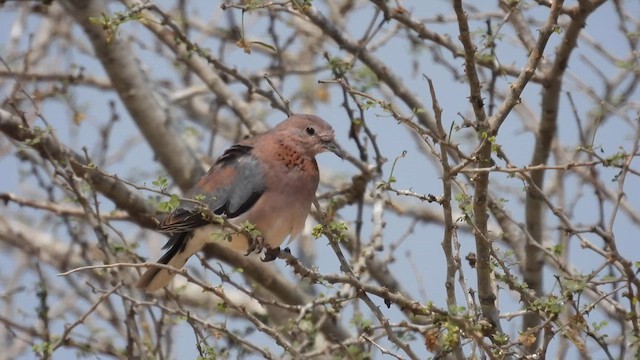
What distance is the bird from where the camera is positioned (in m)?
5.75

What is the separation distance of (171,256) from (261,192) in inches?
25.3

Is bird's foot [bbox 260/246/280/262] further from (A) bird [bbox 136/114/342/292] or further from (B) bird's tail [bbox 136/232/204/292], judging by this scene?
(B) bird's tail [bbox 136/232/204/292]

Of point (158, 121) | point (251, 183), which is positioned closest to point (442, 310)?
point (251, 183)

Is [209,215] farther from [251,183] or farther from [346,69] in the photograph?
[346,69]

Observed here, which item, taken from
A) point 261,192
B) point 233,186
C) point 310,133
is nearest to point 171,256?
point 233,186

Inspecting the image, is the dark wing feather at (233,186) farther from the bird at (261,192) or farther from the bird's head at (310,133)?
the bird's head at (310,133)

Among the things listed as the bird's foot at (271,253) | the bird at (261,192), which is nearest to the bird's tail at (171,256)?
the bird at (261,192)

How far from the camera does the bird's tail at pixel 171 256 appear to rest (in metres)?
5.89

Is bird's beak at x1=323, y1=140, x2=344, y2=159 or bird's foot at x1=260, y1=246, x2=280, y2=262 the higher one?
bird's beak at x1=323, y1=140, x2=344, y2=159

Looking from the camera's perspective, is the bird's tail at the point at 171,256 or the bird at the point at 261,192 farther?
the bird's tail at the point at 171,256

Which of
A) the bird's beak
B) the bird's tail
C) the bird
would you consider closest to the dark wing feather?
the bird

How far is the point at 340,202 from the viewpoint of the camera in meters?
6.92

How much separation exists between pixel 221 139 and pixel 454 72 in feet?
12.7

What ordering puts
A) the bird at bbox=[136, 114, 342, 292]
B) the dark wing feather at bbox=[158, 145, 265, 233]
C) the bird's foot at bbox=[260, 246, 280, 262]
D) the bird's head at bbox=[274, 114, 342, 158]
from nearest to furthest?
the bird's foot at bbox=[260, 246, 280, 262] → the bird at bbox=[136, 114, 342, 292] → the dark wing feather at bbox=[158, 145, 265, 233] → the bird's head at bbox=[274, 114, 342, 158]
